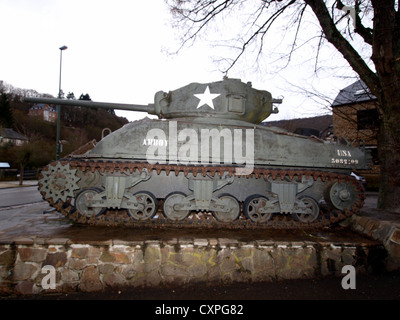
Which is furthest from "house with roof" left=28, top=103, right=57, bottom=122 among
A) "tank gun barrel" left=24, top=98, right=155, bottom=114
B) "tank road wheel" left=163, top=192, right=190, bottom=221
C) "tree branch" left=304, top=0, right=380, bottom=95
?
"tree branch" left=304, top=0, right=380, bottom=95

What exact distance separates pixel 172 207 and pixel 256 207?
202cm

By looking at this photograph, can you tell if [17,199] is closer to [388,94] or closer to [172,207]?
[172,207]

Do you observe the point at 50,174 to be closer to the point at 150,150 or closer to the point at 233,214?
the point at 150,150

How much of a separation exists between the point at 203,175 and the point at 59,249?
3169 mm

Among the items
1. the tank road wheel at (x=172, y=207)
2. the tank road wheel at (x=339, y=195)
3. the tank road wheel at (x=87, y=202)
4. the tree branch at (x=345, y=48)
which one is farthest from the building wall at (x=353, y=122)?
the tank road wheel at (x=87, y=202)

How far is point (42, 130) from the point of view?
2238 inches

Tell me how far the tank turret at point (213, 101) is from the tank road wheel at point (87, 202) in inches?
110

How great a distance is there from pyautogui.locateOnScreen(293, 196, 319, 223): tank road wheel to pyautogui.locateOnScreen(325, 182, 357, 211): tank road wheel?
1.45 feet

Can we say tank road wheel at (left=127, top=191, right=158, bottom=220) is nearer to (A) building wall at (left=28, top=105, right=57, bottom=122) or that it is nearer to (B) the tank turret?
(B) the tank turret

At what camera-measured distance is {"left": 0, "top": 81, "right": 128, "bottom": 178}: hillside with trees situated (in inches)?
1208

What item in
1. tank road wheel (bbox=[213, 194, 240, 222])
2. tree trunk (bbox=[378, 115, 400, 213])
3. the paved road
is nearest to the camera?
tank road wheel (bbox=[213, 194, 240, 222])
